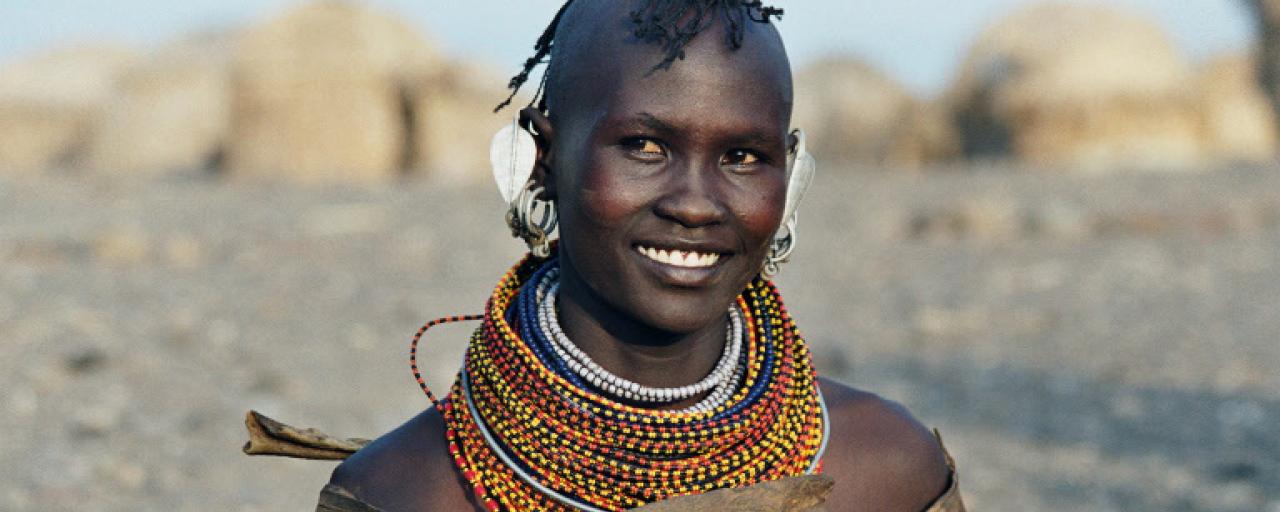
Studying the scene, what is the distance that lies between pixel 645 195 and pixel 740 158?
7.2 inches

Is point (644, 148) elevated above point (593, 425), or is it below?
above

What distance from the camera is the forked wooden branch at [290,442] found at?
271cm

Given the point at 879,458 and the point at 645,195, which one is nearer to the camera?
the point at 645,195

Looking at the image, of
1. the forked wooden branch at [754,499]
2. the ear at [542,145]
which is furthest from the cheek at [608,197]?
the forked wooden branch at [754,499]

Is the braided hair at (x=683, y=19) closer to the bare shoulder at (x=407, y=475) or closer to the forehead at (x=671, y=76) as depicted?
the forehead at (x=671, y=76)

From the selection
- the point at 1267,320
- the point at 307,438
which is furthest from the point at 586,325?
the point at 1267,320

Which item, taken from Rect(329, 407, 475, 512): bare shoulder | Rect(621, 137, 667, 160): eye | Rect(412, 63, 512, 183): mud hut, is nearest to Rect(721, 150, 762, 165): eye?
Rect(621, 137, 667, 160): eye

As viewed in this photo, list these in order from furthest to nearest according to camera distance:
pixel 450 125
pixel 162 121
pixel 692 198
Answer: pixel 162 121
pixel 450 125
pixel 692 198

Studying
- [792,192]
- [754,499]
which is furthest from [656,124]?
[754,499]

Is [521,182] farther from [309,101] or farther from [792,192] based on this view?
[309,101]

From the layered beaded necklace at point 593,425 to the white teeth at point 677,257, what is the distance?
216 mm

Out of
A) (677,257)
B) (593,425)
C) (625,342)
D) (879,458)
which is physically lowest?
Result: (879,458)

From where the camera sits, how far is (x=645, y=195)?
7.82ft

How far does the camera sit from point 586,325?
8.36 ft
